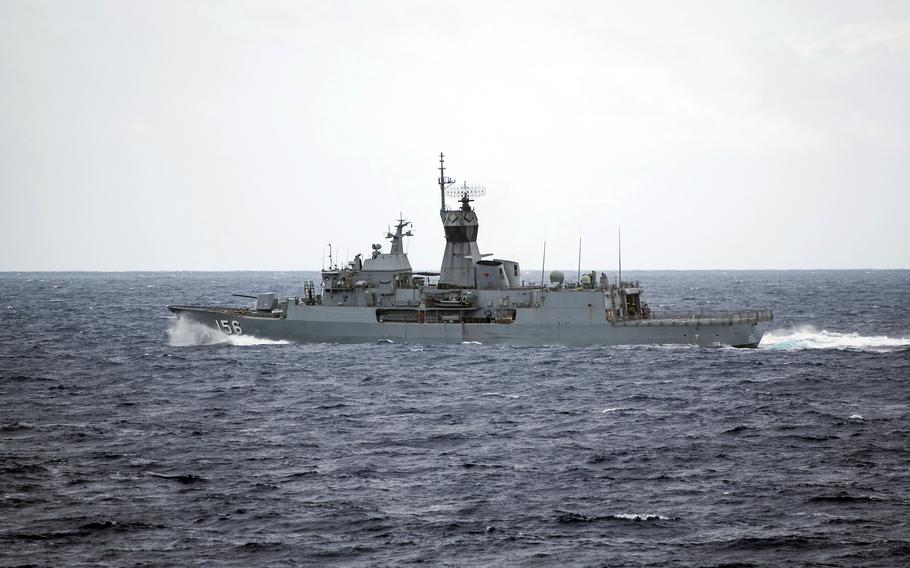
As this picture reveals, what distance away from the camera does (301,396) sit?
3472cm

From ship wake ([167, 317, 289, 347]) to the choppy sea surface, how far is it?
5.72 m

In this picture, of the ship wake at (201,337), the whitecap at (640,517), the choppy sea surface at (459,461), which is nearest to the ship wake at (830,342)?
the choppy sea surface at (459,461)

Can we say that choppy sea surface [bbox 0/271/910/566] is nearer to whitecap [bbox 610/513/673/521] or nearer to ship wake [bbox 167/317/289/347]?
whitecap [bbox 610/513/673/521]

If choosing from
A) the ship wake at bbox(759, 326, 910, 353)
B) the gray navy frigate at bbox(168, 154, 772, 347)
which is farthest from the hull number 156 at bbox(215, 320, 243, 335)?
the ship wake at bbox(759, 326, 910, 353)

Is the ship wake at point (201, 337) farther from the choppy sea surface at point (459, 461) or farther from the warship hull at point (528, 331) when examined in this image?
the choppy sea surface at point (459, 461)

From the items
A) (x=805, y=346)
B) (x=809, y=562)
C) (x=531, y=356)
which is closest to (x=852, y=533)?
(x=809, y=562)

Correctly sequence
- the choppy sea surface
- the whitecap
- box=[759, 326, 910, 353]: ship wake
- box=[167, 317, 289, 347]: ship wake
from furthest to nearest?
box=[167, 317, 289, 347]: ship wake < box=[759, 326, 910, 353]: ship wake < the whitecap < the choppy sea surface

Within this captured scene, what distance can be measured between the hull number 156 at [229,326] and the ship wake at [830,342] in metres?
29.0

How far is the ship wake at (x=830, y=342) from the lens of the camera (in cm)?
4947

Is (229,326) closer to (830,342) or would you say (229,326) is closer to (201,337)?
(201,337)

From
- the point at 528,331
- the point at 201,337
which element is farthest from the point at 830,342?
the point at 201,337

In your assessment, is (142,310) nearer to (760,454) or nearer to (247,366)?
(247,366)

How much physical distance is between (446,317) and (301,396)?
47.7ft

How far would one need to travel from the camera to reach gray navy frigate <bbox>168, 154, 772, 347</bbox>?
46.2 meters
